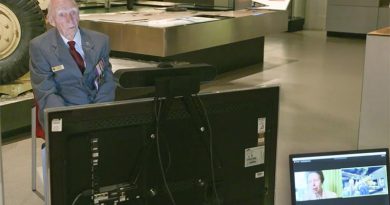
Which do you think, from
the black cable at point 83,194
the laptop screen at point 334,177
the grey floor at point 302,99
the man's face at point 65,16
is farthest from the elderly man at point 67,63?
the black cable at point 83,194

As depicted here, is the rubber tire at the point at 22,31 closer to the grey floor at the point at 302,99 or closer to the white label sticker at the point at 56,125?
the grey floor at the point at 302,99

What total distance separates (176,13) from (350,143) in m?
3.00

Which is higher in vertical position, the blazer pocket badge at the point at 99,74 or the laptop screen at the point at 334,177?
the blazer pocket badge at the point at 99,74

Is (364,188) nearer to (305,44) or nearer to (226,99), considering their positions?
(226,99)

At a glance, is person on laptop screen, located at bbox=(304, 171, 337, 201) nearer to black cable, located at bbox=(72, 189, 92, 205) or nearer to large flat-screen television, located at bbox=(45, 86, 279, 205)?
large flat-screen television, located at bbox=(45, 86, 279, 205)

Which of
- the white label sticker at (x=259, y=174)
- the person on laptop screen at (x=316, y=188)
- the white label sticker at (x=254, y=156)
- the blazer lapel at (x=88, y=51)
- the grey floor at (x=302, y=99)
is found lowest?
the grey floor at (x=302, y=99)

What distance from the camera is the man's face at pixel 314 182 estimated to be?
1.58 m

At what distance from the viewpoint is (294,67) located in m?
7.93

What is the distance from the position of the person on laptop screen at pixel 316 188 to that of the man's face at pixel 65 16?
157cm

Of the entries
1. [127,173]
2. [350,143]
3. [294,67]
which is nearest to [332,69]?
[294,67]

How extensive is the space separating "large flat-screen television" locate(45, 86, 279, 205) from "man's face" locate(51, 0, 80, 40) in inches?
63.3

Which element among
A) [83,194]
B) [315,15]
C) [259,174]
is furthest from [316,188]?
[315,15]

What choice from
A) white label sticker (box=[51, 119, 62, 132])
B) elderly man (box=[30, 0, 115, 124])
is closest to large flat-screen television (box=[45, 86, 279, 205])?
white label sticker (box=[51, 119, 62, 132])

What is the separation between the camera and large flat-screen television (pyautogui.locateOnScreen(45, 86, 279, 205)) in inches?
44.8
